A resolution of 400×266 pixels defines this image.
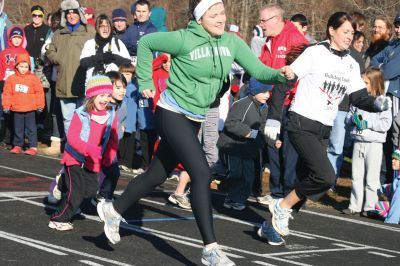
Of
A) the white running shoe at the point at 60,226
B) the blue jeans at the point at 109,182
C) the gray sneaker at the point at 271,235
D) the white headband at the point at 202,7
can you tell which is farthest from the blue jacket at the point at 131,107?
the white headband at the point at 202,7

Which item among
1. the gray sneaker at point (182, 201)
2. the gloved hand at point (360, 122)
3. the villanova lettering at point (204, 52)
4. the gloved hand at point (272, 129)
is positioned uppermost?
the villanova lettering at point (204, 52)

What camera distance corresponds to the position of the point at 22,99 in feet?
51.9

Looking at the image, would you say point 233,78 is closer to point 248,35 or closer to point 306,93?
point 306,93

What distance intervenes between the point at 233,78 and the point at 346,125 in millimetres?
2755

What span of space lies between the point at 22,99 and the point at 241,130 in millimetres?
5461

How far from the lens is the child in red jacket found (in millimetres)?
15766

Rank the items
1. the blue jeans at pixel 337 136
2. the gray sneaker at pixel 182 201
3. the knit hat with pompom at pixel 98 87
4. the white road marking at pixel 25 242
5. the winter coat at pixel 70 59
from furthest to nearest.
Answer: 1. the winter coat at pixel 70 59
2. the blue jeans at pixel 337 136
3. the gray sneaker at pixel 182 201
4. the knit hat with pompom at pixel 98 87
5. the white road marking at pixel 25 242

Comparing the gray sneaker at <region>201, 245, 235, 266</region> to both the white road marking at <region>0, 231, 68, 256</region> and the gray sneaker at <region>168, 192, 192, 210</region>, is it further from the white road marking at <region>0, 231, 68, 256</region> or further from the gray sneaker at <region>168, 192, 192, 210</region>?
the gray sneaker at <region>168, 192, 192, 210</region>

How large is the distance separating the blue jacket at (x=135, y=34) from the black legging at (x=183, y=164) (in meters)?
7.45

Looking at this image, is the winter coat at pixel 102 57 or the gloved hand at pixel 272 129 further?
the winter coat at pixel 102 57

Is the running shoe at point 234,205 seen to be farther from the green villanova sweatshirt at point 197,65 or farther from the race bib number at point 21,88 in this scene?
the race bib number at point 21,88

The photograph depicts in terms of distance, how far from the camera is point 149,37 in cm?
844

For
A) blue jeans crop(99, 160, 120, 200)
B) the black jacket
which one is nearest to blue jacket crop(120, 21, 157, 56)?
the black jacket

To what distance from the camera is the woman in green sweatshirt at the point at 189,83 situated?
802 cm
